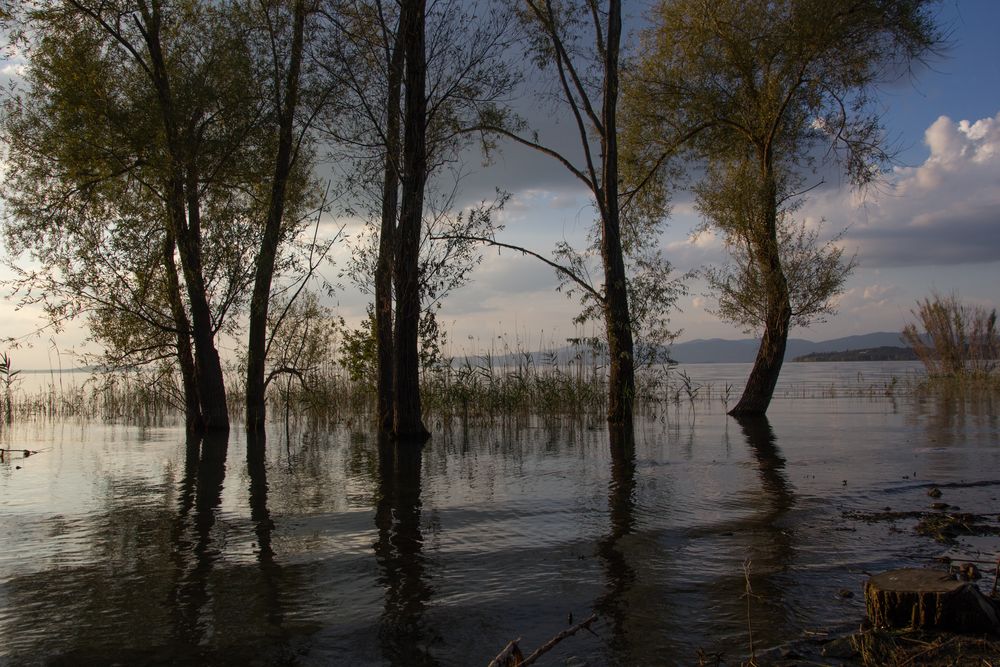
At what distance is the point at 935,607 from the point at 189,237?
13926 mm

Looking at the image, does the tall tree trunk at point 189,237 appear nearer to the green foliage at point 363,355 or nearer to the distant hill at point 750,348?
the green foliage at point 363,355

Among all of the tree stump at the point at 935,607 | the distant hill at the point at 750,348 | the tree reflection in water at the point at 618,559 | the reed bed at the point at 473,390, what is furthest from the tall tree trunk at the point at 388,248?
the distant hill at the point at 750,348

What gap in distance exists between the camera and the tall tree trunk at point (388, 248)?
12477 mm

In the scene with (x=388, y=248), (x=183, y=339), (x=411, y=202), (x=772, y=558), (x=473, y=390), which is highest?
(x=411, y=202)

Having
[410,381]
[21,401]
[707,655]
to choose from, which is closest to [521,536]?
[707,655]

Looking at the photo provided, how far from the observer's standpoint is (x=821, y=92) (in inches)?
642

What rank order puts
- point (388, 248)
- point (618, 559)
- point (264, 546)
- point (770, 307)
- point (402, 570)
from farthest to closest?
1. point (770, 307)
2. point (388, 248)
3. point (264, 546)
4. point (618, 559)
5. point (402, 570)

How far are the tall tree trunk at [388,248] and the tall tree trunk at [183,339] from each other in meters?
4.02

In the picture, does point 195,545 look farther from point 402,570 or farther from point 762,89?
point 762,89

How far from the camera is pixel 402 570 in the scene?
491 cm

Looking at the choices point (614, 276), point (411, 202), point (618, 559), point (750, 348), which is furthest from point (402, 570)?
point (750, 348)

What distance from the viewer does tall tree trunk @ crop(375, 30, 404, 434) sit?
1248 centimetres

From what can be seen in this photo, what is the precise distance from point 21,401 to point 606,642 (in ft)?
81.1

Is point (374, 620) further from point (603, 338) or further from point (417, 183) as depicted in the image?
point (603, 338)
